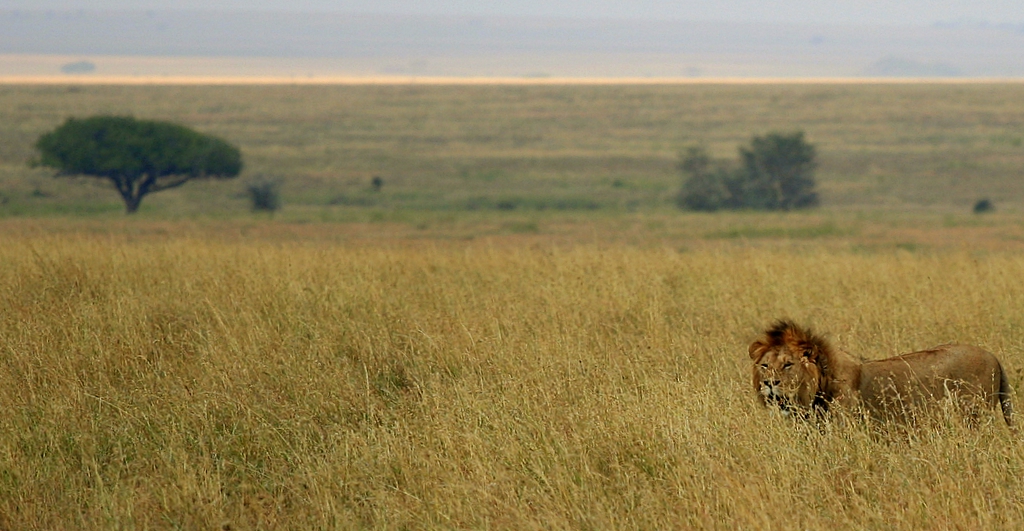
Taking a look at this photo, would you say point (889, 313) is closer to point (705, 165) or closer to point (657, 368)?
point (657, 368)

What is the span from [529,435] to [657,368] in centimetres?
150

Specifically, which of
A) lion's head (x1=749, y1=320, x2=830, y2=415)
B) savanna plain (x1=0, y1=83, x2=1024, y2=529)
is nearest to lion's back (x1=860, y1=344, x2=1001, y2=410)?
savanna plain (x1=0, y1=83, x2=1024, y2=529)

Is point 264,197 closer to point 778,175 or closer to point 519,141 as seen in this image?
point 778,175

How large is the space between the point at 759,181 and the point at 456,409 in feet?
126

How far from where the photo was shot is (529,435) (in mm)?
5352

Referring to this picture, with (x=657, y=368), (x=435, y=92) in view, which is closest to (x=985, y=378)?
(x=657, y=368)

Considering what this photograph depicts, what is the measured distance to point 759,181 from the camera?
42.8 meters

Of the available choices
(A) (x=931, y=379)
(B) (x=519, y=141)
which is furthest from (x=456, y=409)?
(B) (x=519, y=141)

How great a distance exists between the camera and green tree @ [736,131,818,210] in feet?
138

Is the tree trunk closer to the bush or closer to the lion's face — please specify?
the bush

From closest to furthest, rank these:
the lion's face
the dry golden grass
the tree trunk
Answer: the dry golden grass, the lion's face, the tree trunk

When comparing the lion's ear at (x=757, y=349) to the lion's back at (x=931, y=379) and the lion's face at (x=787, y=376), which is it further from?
the lion's back at (x=931, y=379)

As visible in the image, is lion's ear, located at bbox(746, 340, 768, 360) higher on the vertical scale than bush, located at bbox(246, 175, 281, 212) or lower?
higher

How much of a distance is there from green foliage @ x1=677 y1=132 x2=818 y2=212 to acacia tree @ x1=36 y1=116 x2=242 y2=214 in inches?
665
